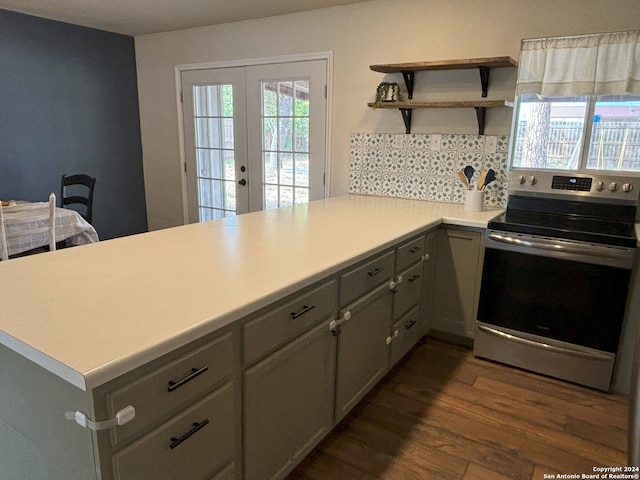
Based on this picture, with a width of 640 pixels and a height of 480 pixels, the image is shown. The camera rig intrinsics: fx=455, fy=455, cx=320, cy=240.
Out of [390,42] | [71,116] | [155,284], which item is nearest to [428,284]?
[390,42]

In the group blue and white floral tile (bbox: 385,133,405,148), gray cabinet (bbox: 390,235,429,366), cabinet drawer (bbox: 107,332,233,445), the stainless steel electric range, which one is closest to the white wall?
blue and white floral tile (bbox: 385,133,405,148)

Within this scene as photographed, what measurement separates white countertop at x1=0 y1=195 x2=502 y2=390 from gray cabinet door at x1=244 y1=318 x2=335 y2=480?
255 mm

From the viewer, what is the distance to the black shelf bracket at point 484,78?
9.16 feet

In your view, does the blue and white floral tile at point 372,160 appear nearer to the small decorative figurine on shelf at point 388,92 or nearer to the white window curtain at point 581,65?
the small decorative figurine on shelf at point 388,92

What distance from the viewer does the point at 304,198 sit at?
384 cm

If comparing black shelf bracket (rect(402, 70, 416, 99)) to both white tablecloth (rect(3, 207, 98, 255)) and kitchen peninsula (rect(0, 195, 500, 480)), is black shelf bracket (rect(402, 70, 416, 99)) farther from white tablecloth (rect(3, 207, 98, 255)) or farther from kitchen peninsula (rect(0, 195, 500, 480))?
white tablecloth (rect(3, 207, 98, 255))

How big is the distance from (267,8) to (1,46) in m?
2.18

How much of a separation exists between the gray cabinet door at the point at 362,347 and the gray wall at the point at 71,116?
347 cm

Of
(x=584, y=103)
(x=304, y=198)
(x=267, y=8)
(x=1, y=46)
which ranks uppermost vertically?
(x=267, y=8)

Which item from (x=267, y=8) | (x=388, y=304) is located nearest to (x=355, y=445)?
(x=388, y=304)

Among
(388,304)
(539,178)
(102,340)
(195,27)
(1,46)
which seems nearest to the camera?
(102,340)

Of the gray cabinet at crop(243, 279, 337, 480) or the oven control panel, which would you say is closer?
the gray cabinet at crop(243, 279, 337, 480)

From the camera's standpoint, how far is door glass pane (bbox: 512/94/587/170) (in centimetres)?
268

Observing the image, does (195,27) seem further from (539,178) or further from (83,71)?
(539,178)
